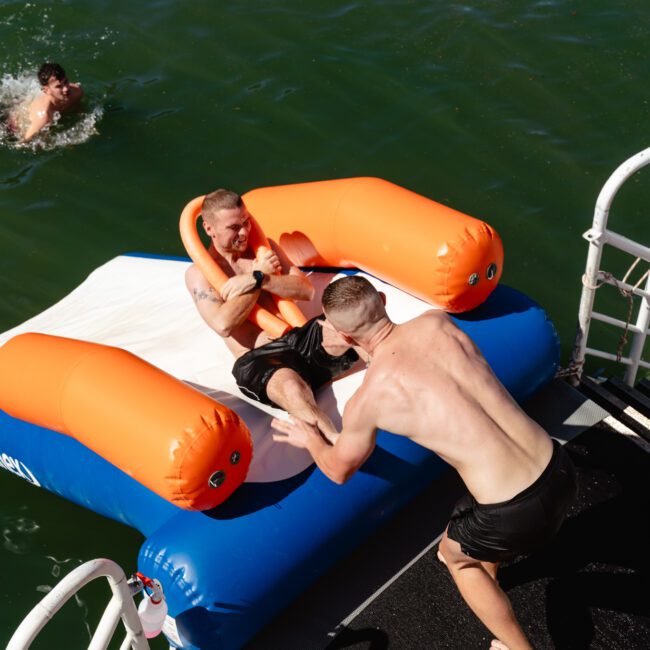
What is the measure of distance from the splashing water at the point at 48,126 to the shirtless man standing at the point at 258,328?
3191 mm

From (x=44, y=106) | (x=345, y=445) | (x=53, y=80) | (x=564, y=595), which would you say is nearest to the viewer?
(x=345, y=445)

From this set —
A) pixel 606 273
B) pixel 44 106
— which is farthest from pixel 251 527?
pixel 44 106

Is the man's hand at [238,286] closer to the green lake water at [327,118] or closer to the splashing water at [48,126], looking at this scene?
the green lake water at [327,118]

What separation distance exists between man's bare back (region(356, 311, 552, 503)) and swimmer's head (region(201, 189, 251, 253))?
1.40 m

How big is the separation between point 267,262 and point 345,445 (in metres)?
1.36

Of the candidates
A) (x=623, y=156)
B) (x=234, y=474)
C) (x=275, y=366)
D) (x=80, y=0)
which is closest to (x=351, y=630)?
(x=234, y=474)

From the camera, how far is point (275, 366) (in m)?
3.80

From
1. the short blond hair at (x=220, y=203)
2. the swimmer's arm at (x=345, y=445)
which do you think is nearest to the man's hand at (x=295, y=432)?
the swimmer's arm at (x=345, y=445)

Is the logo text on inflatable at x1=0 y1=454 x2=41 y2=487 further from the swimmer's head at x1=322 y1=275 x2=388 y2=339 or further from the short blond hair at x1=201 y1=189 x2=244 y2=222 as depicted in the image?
the swimmer's head at x1=322 y1=275 x2=388 y2=339

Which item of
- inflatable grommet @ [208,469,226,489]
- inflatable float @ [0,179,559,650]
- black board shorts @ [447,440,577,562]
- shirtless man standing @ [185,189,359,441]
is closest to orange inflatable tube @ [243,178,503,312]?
inflatable float @ [0,179,559,650]

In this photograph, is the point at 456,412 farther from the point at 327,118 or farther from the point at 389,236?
the point at 327,118

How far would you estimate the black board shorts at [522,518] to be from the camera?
9.59ft

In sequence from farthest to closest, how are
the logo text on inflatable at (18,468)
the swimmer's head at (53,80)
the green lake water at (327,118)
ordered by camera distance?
the swimmer's head at (53,80)
the green lake water at (327,118)
the logo text on inflatable at (18,468)

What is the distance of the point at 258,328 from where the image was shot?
423 centimetres
